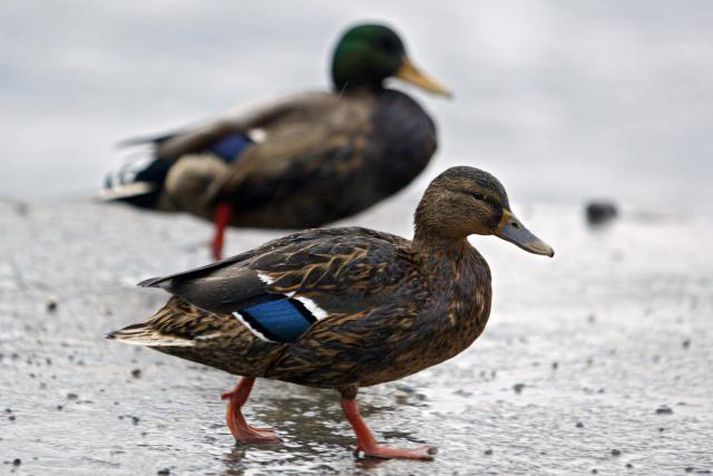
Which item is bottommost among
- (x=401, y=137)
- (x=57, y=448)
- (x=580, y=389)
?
(x=57, y=448)

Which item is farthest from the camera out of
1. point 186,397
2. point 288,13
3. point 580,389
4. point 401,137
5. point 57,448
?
point 288,13

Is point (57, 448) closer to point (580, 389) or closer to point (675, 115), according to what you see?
point (580, 389)

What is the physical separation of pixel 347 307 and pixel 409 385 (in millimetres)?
1133

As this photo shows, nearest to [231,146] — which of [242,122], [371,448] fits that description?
[242,122]

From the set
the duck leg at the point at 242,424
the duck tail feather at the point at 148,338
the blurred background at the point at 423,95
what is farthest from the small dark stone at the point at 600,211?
the duck tail feather at the point at 148,338

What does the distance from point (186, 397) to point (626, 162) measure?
27.0ft

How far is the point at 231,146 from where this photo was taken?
29.3 feet

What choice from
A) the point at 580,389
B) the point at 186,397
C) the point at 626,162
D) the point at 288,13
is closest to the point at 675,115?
the point at 626,162

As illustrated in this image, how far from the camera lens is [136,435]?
545cm

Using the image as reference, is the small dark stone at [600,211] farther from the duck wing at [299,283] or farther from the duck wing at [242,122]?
the duck wing at [299,283]

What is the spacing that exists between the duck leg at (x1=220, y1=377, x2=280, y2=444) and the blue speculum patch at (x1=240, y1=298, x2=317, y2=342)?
0.94 feet

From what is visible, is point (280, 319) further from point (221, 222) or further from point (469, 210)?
point (221, 222)

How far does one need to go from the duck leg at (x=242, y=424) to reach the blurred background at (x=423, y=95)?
5902mm

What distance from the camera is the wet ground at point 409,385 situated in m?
5.31
